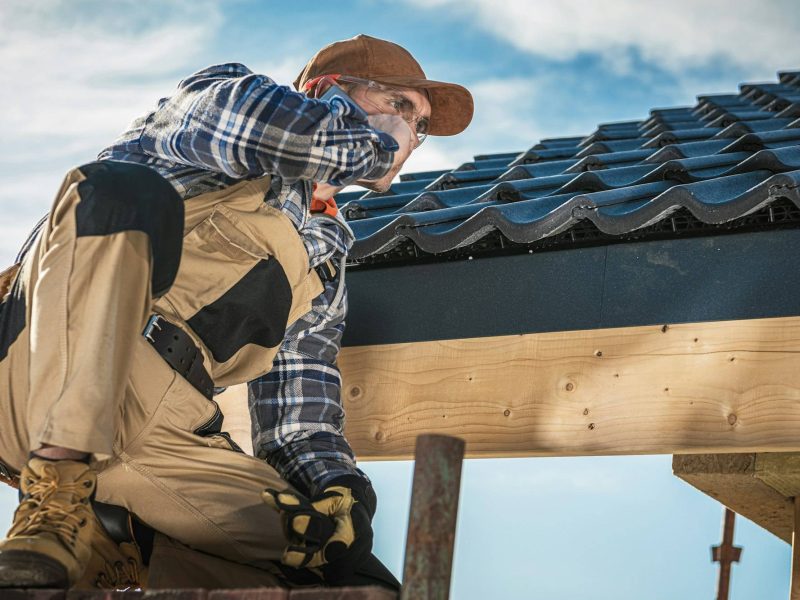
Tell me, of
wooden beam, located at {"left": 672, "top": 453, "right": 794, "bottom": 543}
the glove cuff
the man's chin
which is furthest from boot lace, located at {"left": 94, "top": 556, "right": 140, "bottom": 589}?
wooden beam, located at {"left": 672, "top": 453, "right": 794, "bottom": 543}

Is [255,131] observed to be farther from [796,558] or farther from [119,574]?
[796,558]

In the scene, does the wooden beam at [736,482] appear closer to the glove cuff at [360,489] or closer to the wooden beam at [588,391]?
the wooden beam at [588,391]

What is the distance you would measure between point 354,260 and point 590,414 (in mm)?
1110

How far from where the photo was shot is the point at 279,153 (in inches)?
128

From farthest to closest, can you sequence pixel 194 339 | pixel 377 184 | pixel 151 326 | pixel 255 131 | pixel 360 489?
pixel 377 184
pixel 360 489
pixel 194 339
pixel 151 326
pixel 255 131

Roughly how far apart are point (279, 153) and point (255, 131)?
3.7 inches

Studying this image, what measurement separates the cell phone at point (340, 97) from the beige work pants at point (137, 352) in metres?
0.38

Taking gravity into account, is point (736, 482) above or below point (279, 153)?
below

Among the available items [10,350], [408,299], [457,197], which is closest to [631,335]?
[408,299]

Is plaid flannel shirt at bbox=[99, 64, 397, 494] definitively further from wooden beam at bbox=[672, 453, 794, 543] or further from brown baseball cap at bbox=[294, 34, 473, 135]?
wooden beam at bbox=[672, 453, 794, 543]

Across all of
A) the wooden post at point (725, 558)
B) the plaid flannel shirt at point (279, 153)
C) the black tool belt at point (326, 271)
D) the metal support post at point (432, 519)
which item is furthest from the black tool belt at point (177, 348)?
the wooden post at point (725, 558)

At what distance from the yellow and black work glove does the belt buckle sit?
0.55 meters

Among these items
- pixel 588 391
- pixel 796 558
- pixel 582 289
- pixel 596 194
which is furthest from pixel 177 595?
pixel 796 558

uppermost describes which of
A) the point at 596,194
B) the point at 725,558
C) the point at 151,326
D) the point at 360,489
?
the point at 596,194
